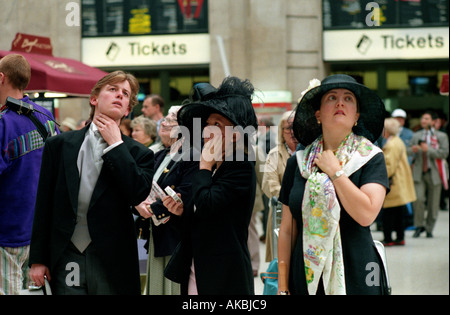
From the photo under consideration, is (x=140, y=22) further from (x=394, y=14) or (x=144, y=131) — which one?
(x=144, y=131)

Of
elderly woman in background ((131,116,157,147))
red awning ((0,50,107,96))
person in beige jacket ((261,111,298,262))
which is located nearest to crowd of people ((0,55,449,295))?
person in beige jacket ((261,111,298,262))

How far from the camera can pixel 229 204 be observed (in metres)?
3.96

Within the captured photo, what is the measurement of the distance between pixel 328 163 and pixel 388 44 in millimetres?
14539

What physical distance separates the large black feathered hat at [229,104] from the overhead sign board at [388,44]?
13565 mm

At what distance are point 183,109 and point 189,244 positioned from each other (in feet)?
2.66

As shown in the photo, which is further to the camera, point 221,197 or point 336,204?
point 221,197

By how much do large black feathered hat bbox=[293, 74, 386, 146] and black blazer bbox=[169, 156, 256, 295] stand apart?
40 cm

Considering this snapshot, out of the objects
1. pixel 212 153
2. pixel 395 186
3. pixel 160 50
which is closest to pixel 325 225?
pixel 212 153

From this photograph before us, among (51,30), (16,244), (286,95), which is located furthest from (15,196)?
(286,95)

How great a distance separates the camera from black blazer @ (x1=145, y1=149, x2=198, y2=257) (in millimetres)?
5242

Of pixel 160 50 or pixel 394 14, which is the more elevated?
pixel 394 14

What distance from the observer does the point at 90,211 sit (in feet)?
12.8

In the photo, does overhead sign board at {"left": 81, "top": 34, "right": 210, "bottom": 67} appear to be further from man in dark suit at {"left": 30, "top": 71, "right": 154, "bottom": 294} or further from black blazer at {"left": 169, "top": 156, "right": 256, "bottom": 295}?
black blazer at {"left": 169, "top": 156, "right": 256, "bottom": 295}

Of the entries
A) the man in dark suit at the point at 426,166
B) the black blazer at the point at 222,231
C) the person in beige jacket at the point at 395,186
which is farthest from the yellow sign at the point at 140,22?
the black blazer at the point at 222,231
